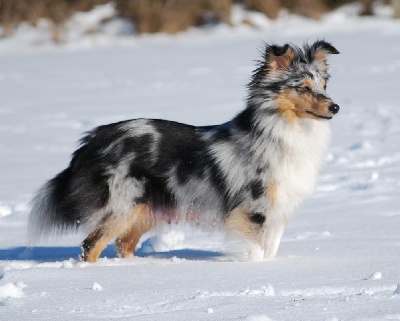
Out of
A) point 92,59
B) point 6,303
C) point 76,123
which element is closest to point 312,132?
point 6,303

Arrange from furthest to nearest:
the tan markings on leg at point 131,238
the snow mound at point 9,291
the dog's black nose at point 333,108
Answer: the tan markings on leg at point 131,238, the dog's black nose at point 333,108, the snow mound at point 9,291

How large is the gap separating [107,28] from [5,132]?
1038 cm

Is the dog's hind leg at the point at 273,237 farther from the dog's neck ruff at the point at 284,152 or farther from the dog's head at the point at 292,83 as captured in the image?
the dog's head at the point at 292,83

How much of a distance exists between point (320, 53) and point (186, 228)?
189 centimetres

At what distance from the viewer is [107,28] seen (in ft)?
67.2

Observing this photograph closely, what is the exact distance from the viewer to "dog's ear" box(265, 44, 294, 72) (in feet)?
17.3

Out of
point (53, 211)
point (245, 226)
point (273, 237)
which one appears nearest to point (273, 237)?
point (273, 237)

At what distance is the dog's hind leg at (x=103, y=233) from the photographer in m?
5.32

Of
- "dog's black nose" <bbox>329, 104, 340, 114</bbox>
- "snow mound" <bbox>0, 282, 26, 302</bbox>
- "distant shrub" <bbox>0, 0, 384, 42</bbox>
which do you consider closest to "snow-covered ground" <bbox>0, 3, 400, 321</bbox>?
"snow mound" <bbox>0, 282, 26, 302</bbox>

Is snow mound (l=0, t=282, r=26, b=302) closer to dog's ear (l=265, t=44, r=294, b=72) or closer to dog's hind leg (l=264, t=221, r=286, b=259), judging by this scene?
Result: dog's hind leg (l=264, t=221, r=286, b=259)

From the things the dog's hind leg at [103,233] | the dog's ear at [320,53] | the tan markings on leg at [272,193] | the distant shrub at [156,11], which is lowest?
the dog's hind leg at [103,233]

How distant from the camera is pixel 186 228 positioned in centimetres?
654

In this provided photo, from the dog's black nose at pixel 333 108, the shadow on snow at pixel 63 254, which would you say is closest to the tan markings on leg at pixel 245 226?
the shadow on snow at pixel 63 254

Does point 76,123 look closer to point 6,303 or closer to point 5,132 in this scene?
point 5,132
